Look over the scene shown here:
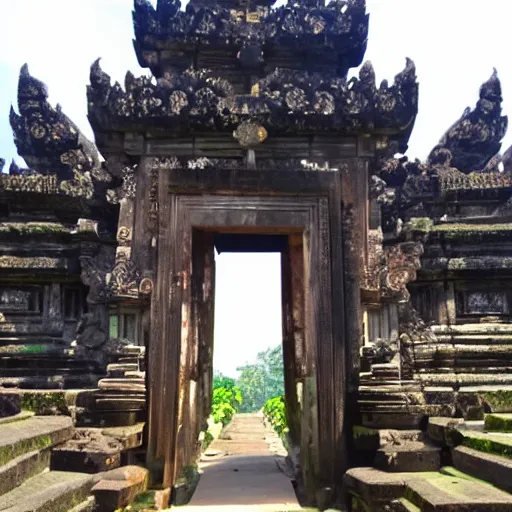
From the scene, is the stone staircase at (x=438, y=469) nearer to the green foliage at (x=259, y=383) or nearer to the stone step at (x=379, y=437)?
the stone step at (x=379, y=437)

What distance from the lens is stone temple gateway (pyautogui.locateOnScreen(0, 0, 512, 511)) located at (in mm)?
7180

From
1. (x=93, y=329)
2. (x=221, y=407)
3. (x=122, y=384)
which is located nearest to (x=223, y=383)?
(x=221, y=407)

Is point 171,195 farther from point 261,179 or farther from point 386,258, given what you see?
point 386,258

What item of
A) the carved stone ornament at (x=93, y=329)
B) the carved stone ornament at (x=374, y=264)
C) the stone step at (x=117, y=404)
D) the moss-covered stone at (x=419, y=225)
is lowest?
the stone step at (x=117, y=404)

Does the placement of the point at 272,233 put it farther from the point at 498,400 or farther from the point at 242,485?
the point at 498,400

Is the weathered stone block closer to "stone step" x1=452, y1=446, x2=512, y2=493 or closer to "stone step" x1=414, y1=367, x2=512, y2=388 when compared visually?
"stone step" x1=452, y1=446, x2=512, y2=493

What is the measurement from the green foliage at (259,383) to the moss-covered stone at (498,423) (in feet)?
203

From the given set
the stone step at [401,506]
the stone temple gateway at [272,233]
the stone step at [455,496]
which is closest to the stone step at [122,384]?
the stone temple gateway at [272,233]

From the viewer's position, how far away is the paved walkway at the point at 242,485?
696 centimetres

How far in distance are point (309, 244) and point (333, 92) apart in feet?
6.71

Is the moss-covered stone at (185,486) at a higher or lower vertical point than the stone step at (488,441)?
lower

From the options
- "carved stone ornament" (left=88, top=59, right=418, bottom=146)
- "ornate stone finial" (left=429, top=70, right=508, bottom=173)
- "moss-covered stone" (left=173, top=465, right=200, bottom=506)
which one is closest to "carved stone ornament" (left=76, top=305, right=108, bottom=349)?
"moss-covered stone" (left=173, top=465, right=200, bottom=506)

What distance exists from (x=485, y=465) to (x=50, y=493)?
318 centimetres

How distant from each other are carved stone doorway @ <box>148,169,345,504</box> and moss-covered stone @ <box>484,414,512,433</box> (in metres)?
2.00
